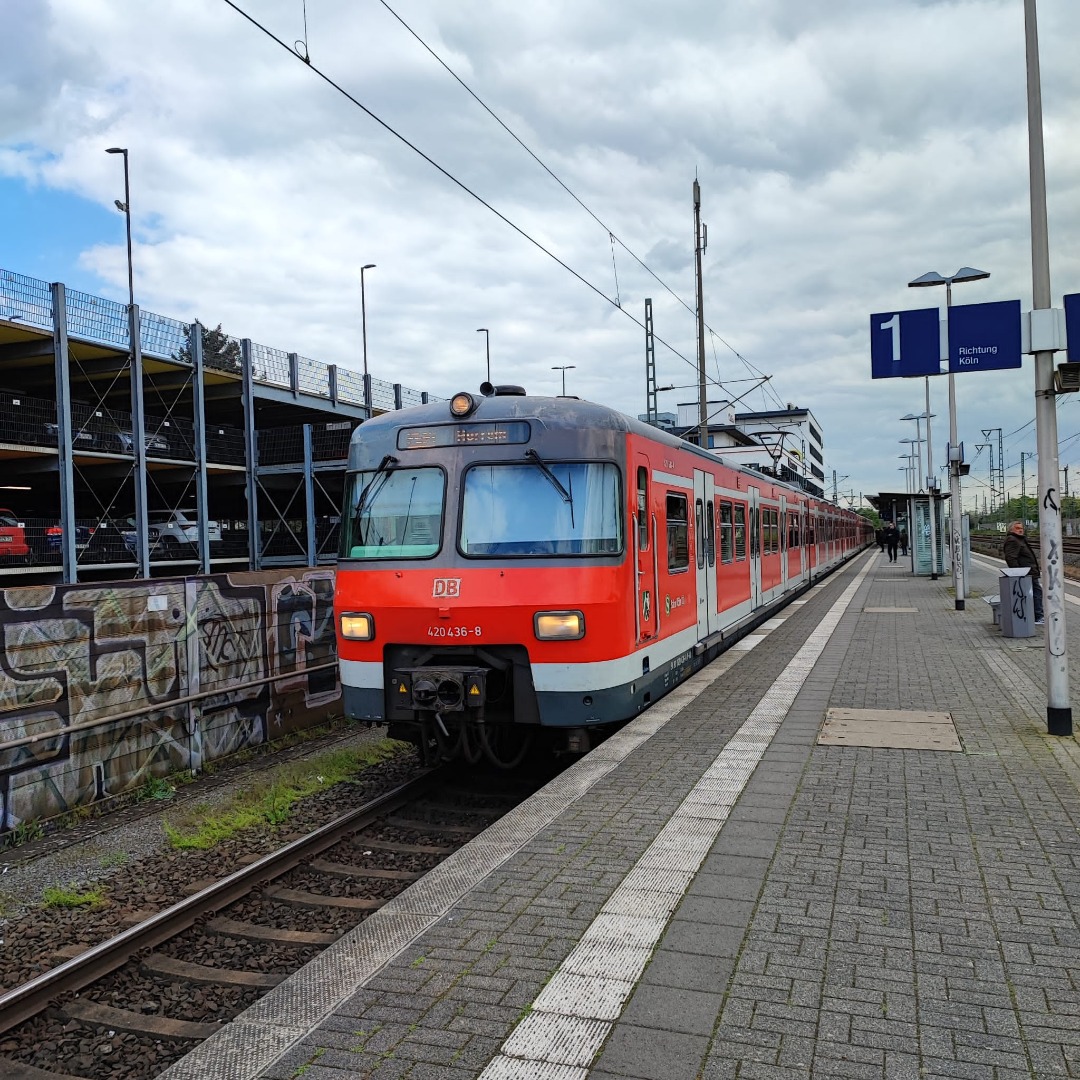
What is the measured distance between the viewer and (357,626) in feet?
24.3

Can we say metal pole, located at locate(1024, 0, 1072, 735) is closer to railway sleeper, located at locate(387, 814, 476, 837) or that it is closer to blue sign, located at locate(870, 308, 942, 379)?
blue sign, located at locate(870, 308, 942, 379)

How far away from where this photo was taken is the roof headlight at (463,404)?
7.30 metres

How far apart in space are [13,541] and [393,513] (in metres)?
17.2

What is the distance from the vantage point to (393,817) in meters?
7.17

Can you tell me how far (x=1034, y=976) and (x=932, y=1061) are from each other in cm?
80

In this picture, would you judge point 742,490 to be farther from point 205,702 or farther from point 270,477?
point 270,477

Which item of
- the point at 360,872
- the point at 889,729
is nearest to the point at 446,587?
the point at 360,872

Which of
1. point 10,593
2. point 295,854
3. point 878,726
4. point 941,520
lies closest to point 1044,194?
point 878,726

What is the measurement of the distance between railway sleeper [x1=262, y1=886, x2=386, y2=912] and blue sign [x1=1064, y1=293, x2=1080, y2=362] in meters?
6.78

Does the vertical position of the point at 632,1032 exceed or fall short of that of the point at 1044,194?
it falls short

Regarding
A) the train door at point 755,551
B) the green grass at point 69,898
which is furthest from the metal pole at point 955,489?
the green grass at point 69,898

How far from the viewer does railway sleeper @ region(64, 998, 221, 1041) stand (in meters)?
4.13

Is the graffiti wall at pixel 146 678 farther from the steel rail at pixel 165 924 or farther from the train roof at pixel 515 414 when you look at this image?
the train roof at pixel 515 414

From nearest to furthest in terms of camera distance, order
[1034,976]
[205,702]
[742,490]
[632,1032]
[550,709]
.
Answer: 1. [632,1032]
2. [1034,976]
3. [550,709]
4. [205,702]
5. [742,490]
